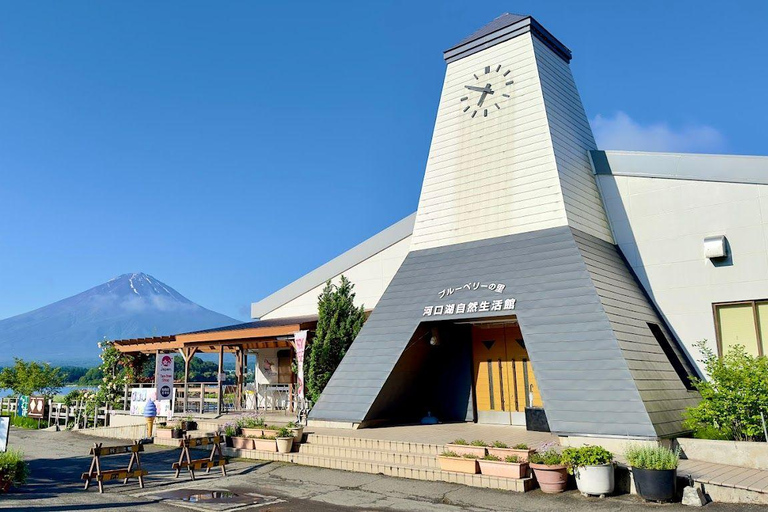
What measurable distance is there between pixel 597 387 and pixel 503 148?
6.19m

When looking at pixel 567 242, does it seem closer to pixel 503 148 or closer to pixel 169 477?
pixel 503 148

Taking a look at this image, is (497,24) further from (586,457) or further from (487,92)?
(586,457)

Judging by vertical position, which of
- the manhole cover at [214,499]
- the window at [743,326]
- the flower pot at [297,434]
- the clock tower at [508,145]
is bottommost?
the manhole cover at [214,499]

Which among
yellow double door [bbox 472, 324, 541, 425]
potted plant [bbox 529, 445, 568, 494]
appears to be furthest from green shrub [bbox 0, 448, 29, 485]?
yellow double door [bbox 472, 324, 541, 425]

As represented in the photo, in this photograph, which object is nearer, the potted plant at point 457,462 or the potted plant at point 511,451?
the potted plant at point 511,451

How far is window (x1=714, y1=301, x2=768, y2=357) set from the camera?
1094 cm

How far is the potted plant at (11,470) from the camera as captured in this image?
827 centimetres

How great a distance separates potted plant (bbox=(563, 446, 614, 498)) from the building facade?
1.12 m

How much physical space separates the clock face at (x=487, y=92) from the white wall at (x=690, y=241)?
3511 mm

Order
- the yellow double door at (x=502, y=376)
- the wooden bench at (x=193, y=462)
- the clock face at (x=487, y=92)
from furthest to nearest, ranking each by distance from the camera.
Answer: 1. the clock face at (x=487, y=92)
2. the yellow double door at (x=502, y=376)
3. the wooden bench at (x=193, y=462)

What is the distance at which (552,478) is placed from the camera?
782 cm

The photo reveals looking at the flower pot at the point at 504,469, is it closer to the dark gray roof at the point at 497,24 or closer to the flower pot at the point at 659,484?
the flower pot at the point at 659,484

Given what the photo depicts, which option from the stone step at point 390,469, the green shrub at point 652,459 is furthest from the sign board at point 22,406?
the green shrub at point 652,459

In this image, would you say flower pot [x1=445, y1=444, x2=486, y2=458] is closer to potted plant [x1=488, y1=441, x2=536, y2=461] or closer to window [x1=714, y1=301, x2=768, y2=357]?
potted plant [x1=488, y1=441, x2=536, y2=461]
